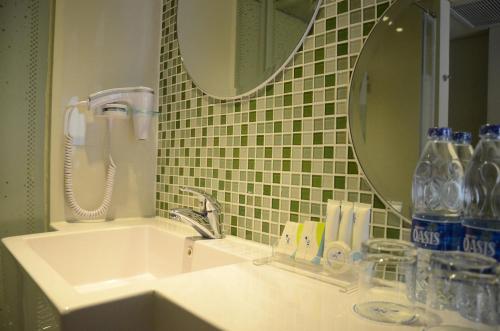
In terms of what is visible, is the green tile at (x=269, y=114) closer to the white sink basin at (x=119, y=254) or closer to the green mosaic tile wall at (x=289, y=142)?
the green mosaic tile wall at (x=289, y=142)

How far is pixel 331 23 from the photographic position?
88cm

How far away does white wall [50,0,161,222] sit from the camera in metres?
1.28

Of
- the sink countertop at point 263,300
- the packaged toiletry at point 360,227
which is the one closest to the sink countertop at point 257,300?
the sink countertop at point 263,300

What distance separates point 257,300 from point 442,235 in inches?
12.2

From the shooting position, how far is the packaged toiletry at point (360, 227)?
73 centimetres

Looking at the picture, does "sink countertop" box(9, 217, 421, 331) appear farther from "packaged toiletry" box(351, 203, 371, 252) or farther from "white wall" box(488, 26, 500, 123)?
"white wall" box(488, 26, 500, 123)

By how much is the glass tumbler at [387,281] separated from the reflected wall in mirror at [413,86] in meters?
0.16

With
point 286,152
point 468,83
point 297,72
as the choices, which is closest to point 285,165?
point 286,152

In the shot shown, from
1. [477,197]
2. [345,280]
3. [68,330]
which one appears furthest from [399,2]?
[68,330]

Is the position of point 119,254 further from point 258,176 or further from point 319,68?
point 319,68

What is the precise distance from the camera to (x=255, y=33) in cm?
113

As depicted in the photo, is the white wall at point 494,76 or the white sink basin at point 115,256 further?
the white sink basin at point 115,256

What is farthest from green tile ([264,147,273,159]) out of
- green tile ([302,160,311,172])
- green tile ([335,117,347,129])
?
green tile ([335,117,347,129])

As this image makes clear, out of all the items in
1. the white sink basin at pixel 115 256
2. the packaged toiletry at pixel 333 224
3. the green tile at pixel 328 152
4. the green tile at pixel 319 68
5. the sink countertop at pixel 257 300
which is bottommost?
the white sink basin at pixel 115 256
